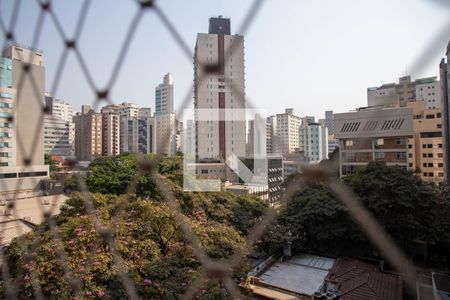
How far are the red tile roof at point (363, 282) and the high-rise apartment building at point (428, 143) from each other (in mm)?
4535

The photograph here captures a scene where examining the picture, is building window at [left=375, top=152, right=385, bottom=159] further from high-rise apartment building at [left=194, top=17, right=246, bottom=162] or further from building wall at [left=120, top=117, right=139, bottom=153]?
high-rise apartment building at [left=194, top=17, right=246, bottom=162]

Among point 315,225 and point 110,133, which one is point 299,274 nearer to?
point 315,225

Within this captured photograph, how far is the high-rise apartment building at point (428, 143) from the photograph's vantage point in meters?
6.54

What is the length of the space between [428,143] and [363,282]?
536 cm

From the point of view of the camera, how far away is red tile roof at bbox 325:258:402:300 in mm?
2562

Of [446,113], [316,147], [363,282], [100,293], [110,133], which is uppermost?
[446,113]

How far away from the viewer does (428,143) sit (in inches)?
262

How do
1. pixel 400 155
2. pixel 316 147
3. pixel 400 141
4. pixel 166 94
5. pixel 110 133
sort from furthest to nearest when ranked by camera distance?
pixel 110 133 < pixel 400 155 < pixel 400 141 < pixel 166 94 < pixel 316 147

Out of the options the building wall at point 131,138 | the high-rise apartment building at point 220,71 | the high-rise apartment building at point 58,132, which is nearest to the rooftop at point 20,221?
the high-rise apartment building at point 58,132

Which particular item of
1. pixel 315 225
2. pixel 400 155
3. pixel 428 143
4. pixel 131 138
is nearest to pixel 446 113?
pixel 400 155

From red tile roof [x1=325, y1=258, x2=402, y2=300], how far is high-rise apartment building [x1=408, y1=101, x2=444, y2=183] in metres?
4.53

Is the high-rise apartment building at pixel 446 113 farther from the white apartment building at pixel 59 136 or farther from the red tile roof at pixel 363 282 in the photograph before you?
the white apartment building at pixel 59 136

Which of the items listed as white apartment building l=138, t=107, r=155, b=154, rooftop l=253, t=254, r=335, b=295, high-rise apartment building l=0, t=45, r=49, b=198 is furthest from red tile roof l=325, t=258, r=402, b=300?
high-rise apartment building l=0, t=45, r=49, b=198

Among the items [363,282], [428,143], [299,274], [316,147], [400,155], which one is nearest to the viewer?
[316,147]
